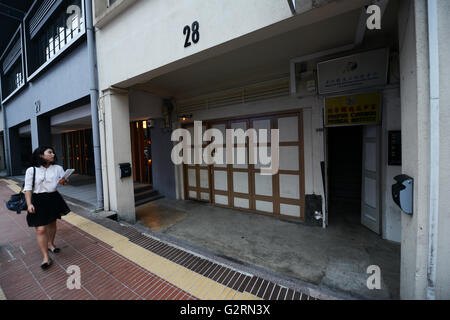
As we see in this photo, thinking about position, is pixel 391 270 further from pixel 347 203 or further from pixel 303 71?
pixel 303 71

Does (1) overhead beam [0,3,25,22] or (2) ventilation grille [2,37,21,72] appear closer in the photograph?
(1) overhead beam [0,3,25,22]

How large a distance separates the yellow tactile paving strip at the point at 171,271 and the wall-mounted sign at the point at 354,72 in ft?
13.3

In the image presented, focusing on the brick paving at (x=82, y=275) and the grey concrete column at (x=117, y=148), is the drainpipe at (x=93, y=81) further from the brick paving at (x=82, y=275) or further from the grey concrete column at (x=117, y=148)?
the brick paving at (x=82, y=275)

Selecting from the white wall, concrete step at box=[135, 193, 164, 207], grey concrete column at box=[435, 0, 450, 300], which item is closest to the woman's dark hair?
the white wall

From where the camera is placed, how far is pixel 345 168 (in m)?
7.20

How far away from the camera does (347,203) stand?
620cm

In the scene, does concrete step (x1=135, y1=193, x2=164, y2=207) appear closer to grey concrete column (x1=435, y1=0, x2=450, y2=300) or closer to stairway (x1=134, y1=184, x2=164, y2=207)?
stairway (x1=134, y1=184, x2=164, y2=207)

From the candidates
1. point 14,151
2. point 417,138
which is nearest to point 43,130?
point 14,151

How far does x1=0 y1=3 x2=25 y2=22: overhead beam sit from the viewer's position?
7.58 meters

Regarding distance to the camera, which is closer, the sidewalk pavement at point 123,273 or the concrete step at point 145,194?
the sidewalk pavement at point 123,273

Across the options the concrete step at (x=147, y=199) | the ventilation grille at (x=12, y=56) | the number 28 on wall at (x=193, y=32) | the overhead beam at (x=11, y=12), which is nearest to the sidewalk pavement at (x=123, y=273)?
the concrete step at (x=147, y=199)

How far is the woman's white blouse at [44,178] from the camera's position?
251cm

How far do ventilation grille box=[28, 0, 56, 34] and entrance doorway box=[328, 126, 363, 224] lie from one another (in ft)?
35.5

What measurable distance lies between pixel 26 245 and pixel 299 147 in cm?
566
